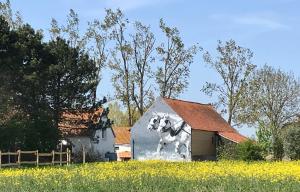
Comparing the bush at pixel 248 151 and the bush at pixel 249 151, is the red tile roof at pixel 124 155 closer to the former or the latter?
the bush at pixel 248 151

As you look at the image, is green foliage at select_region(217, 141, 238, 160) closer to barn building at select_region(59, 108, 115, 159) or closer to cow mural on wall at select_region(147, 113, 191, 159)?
cow mural on wall at select_region(147, 113, 191, 159)

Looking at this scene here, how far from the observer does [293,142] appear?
1950 inches

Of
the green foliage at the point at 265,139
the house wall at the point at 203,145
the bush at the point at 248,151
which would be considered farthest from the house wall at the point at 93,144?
the green foliage at the point at 265,139

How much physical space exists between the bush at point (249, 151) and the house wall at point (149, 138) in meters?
10.0

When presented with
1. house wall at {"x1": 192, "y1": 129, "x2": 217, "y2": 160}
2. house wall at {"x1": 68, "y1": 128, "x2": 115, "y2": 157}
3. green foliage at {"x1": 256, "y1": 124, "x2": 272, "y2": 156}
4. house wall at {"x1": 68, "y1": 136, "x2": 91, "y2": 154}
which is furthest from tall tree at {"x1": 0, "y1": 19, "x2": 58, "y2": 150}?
green foliage at {"x1": 256, "y1": 124, "x2": 272, "y2": 156}

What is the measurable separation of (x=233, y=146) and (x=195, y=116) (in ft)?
24.1

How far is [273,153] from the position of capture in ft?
170

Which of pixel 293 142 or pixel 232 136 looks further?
pixel 232 136

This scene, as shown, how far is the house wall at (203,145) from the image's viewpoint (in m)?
58.2

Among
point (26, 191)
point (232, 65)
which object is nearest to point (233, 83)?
point (232, 65)

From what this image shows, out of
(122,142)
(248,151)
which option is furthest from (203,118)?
(122,142)

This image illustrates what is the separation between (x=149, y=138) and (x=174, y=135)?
2.98 m

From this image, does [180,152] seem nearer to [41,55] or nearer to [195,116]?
[195,116]

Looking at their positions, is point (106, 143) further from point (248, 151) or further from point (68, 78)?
point (248, 151)
